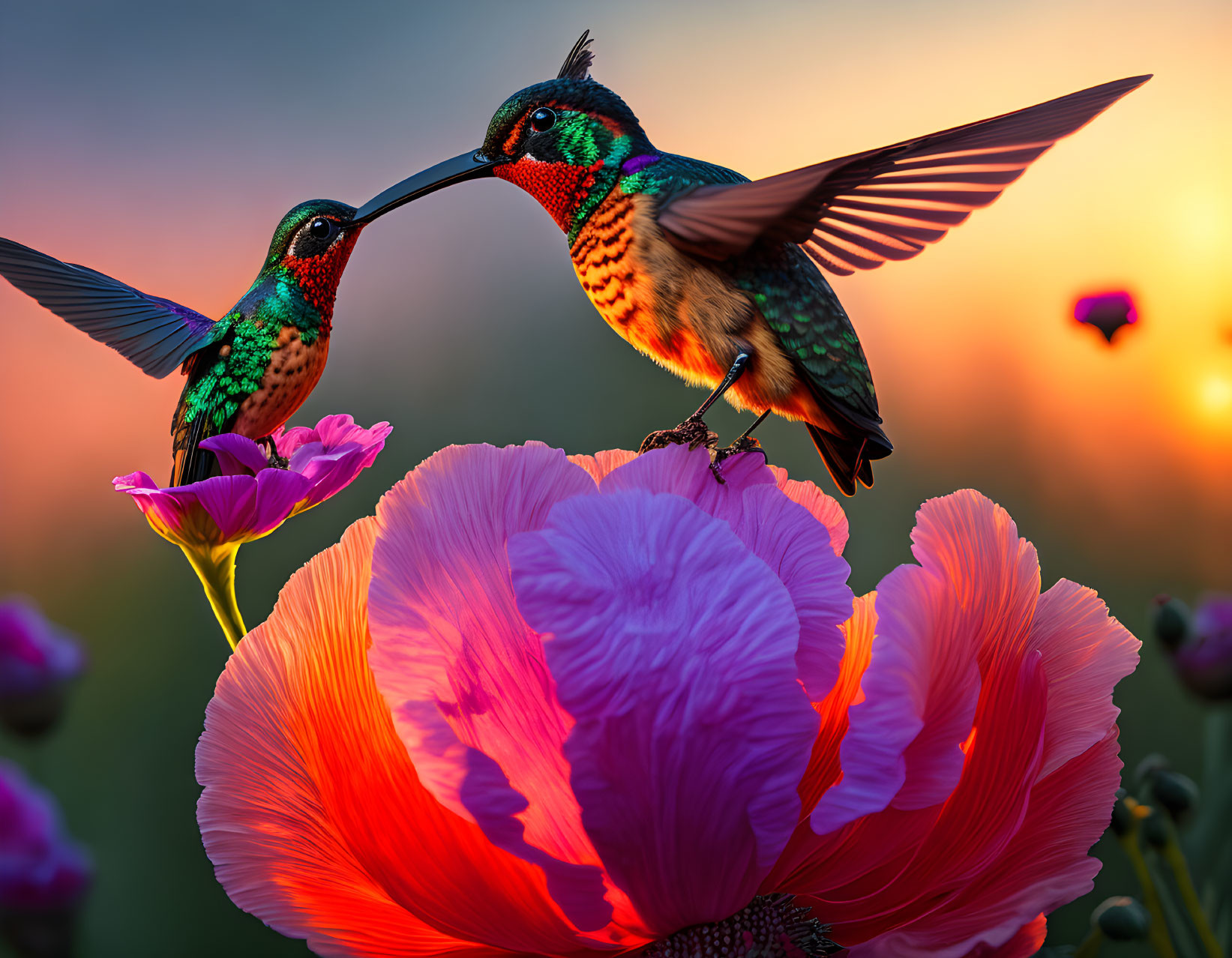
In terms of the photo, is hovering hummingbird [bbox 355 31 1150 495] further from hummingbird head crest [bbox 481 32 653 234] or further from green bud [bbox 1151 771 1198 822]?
green bud [bbox 1151 771 1198 822]

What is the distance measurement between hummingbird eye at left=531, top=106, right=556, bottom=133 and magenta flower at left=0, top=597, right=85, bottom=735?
1.40 ft

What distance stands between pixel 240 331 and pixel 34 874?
0.34 metres

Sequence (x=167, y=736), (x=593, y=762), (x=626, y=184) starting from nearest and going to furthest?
(x=593, y=762) < (x=626, y=184) < (x=167, y=736)

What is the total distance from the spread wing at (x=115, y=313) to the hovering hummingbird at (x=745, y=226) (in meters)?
0.08

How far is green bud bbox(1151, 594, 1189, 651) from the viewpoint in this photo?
279 mm

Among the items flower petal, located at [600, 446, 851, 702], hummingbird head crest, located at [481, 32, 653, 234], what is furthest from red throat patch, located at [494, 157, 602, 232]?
flower petal, located at [600, 446, 851, 702]

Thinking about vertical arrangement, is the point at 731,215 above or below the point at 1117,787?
above

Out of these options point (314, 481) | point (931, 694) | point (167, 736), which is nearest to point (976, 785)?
point (931, 694)

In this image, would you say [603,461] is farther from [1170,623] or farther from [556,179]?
[1170,623]

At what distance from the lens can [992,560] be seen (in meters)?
0.16

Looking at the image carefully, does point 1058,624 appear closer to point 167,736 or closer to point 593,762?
point 593,762

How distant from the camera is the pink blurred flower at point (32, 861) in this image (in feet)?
1.39

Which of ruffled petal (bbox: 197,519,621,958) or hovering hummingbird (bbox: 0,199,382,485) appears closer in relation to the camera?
ruffled petal (bbox: 197,519,621,958)

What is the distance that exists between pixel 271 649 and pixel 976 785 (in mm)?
118
